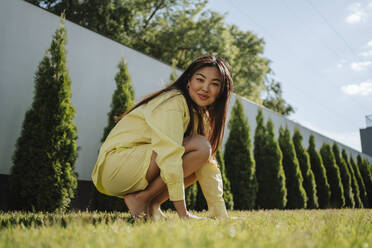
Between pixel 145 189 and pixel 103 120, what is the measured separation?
15.1 feet

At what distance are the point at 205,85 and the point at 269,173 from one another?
711 centimetres

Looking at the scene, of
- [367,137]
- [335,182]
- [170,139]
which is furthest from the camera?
[367,137]

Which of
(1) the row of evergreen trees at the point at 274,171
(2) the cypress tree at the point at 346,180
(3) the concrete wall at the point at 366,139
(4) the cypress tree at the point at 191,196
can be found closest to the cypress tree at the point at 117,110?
(4) the cypress tree at the point at 191,196

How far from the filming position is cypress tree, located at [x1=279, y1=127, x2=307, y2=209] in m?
9.98

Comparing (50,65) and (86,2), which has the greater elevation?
(86,2)

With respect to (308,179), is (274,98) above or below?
above

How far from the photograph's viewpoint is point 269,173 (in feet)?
29.8

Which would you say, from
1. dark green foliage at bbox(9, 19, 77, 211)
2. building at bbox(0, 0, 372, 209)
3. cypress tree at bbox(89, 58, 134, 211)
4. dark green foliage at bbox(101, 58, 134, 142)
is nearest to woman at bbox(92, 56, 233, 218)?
dark green foliage at bbox(9, 19, 77, 211)

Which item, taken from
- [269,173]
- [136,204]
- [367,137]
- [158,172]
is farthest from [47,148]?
[367,137]

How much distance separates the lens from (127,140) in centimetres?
264

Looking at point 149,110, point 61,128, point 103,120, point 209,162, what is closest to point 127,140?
point 149,110

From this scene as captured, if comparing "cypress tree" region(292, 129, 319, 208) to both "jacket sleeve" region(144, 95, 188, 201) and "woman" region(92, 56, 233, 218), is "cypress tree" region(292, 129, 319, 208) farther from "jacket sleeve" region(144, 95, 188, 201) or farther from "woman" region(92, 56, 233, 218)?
"jacket sleeve" region(144, 95, 188, 201)

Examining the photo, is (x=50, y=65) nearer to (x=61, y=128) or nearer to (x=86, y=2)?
(x=61, y=128)

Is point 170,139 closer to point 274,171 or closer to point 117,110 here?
point 117,110
